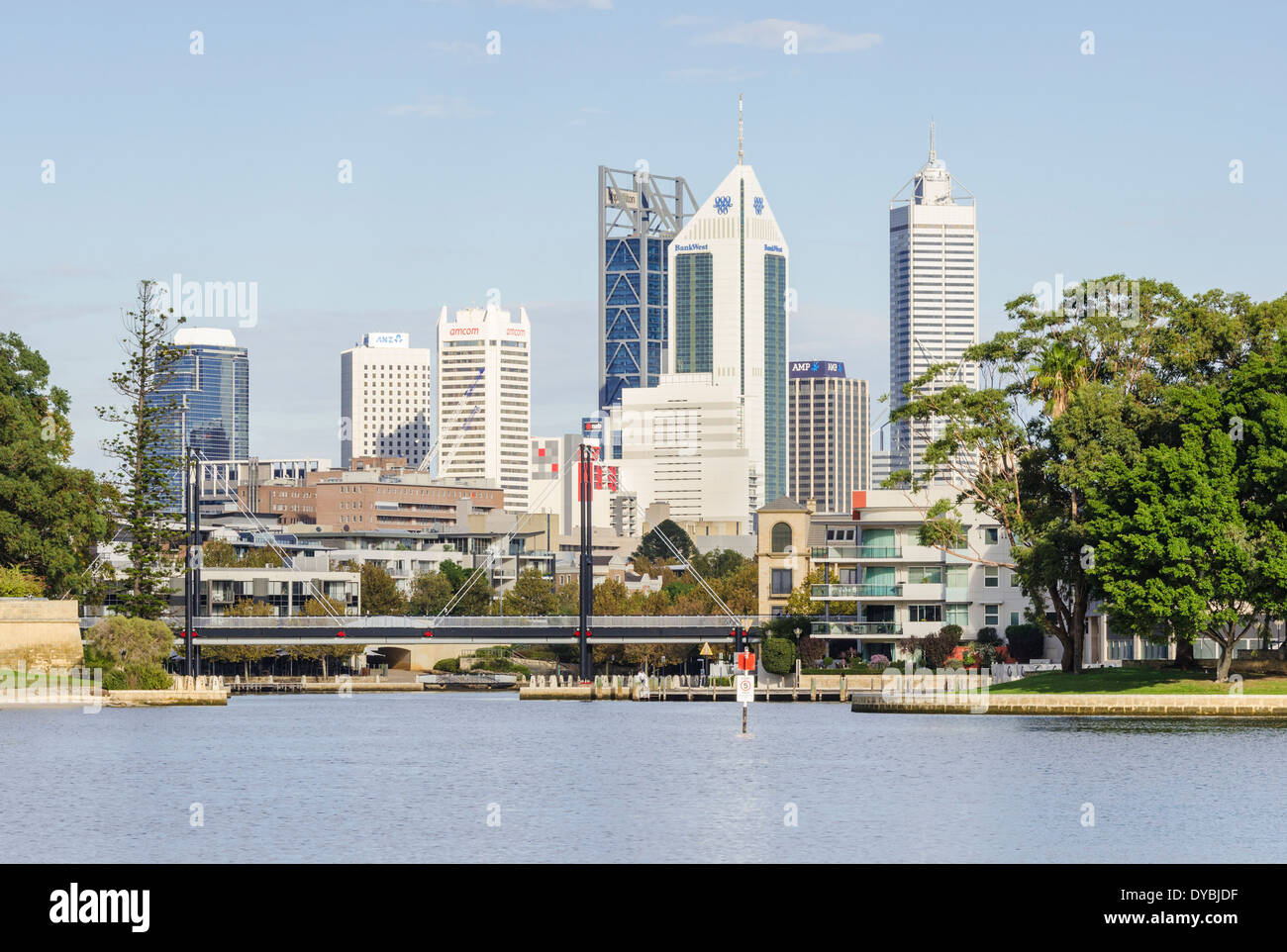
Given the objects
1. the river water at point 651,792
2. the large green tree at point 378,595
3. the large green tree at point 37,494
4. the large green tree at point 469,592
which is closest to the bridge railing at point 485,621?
the large green tree at point 37,494

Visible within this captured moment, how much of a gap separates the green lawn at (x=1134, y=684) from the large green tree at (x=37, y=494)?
4536cm

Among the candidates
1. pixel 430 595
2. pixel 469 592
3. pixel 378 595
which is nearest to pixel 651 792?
pixel 378 595

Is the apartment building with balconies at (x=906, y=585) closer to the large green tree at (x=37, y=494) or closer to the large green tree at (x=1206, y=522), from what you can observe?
the large green tree at (x=1206, y=522)

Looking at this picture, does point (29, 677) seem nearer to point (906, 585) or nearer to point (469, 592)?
point (906, 585)

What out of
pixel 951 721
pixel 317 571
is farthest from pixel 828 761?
pixel 317 571

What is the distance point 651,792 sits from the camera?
47781 mm

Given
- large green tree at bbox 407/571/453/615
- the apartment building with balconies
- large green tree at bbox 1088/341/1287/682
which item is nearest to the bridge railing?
the apartment building with balconies

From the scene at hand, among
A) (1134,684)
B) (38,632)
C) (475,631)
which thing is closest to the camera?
(1134,684)

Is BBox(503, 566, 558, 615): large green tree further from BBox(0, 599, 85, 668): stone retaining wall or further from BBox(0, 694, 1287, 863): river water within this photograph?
BBox(0, 694, 1287, 863): river water

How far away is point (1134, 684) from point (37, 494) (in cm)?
5135

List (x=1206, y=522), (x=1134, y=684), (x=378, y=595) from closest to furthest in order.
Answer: (x=1206, y=522), (x=1134, y=684), (x=378, y=595)

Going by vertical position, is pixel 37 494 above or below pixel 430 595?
above

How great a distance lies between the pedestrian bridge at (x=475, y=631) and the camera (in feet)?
391
